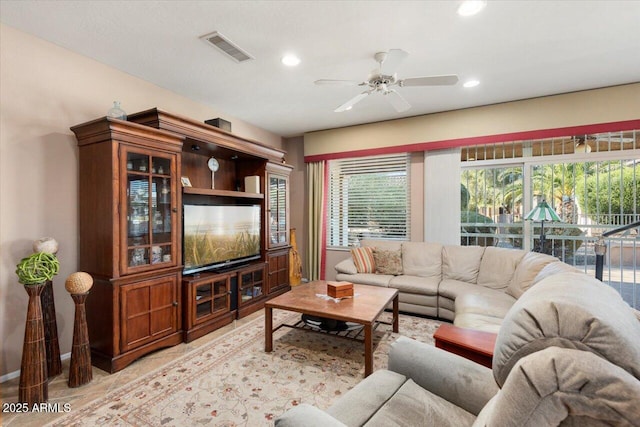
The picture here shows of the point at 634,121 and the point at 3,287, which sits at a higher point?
the point at 634,121

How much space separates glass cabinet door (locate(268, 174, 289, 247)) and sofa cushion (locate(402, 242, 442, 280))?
5.92 feet

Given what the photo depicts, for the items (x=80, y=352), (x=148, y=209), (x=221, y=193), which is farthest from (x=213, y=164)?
(x=80, y=352)

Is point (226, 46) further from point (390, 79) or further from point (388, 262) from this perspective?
point (388, 262)

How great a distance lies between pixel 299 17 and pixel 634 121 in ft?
12.5

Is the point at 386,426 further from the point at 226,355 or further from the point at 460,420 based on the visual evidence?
the point at 226,355

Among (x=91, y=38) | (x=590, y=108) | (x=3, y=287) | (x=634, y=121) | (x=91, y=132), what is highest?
(x=91, y=38)

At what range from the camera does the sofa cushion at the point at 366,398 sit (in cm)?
117

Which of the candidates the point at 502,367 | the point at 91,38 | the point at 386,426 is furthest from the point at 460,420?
the point at 91,38

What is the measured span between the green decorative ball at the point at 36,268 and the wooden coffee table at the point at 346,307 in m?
1.56

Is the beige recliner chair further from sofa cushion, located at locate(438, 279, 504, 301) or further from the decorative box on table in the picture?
sofa cushion, located at locate(438, 279, 504, 301)

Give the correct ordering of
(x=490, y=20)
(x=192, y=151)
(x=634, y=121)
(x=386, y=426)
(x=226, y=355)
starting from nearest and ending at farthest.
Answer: (x=386, y=426) < (x=490, y=20) < (x=226, y=355) < (x=634, y=121) < (x=192, y=151)

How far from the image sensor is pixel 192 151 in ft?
11.8

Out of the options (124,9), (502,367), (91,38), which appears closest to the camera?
(502,367)

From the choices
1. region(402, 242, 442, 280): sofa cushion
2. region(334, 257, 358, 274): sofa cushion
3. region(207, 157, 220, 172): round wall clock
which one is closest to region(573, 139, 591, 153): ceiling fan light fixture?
region(402, 242, 442, 280): sofa cushion
